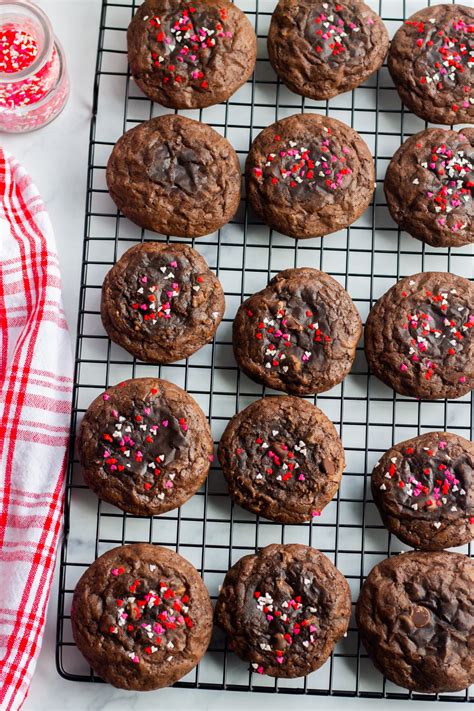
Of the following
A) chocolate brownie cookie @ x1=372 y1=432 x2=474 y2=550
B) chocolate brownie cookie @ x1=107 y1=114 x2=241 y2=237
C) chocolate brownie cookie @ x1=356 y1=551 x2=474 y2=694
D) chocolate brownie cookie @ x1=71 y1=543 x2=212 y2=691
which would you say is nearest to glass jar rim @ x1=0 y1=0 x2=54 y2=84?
chocolate brownie cookie @ x1=107 y1=114 x2=241 y2=237

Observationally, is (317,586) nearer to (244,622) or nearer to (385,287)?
(244,622)

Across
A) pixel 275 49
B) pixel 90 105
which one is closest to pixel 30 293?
pixel 90 105

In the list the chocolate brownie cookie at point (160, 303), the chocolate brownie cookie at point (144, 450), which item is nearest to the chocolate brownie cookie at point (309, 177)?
the chocolate brownie cookie at point (160, 303)

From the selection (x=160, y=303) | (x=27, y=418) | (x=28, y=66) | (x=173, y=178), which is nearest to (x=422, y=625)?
(x=160, y=303)

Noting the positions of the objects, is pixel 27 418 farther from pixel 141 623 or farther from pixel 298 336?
pixel 298 336

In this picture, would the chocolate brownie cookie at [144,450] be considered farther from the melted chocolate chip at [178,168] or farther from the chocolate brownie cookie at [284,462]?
the melted chocolate chip at [178,168]
